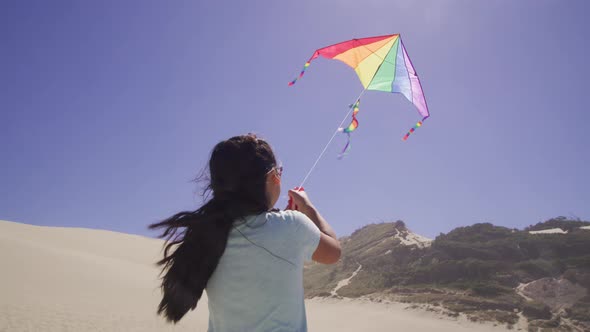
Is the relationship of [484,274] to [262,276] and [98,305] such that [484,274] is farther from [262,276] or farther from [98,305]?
[262,276]

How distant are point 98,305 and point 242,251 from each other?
554 inches

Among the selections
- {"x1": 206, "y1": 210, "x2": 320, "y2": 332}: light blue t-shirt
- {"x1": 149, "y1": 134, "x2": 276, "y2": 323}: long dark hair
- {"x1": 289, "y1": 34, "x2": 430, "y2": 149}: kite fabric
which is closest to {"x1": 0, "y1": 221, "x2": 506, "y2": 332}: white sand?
{"x1": 289, "y1": 34, "x2": 430, "y2": 149}: kite fabric

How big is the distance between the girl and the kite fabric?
12.3 feet

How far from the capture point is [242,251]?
137cm

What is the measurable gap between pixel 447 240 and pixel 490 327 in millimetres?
8135

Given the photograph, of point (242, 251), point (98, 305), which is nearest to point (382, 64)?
point (242, 251)

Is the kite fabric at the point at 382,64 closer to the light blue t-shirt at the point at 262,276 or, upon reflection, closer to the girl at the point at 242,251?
the girl at the point at 242,251

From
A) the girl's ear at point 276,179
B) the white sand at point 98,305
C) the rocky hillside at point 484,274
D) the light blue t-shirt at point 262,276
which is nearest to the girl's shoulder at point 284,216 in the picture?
the light blue t-shirt at point 262,276

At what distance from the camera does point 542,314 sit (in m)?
11.9

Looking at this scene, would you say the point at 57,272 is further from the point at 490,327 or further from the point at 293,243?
the point at 293,243

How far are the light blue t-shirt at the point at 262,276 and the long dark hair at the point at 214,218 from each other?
0.05 meters

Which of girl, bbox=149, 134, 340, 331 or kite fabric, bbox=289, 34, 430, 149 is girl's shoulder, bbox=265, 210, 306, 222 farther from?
kite fabric, bbox=289, 34, 430, 149

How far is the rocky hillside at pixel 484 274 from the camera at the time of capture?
12.5 metres

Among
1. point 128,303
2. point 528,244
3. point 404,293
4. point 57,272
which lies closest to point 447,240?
point 528,244
